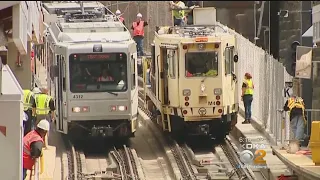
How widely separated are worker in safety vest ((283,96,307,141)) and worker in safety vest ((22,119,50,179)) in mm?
7061

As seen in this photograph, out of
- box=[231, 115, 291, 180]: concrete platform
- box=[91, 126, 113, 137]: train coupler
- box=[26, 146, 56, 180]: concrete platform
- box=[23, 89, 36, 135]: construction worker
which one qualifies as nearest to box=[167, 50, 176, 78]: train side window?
box=[91, 126, 113, 137]: train coupler

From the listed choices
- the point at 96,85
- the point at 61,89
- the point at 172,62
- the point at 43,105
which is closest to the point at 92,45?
the point at 96,85

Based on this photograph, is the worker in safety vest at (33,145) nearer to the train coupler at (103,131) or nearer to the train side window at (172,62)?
the train coupler at (103,131)

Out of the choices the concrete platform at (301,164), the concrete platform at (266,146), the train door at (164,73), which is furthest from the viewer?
the train door at (164,73)

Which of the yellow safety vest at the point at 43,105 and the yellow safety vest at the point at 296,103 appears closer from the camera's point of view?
the yellow safety vest at the point at 296,103

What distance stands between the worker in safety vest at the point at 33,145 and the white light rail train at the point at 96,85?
316 inches

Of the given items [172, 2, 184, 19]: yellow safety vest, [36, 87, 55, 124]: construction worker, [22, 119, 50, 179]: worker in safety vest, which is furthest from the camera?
[172, 2, 184, 19]: yellow safety vest

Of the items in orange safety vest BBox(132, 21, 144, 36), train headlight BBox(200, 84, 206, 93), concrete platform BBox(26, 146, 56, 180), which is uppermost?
orange safety vest BBox(132, 21, 144, 36)

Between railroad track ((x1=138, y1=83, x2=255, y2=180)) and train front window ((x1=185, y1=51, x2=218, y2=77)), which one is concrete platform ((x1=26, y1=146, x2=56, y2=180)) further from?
train front window ((x1=185, y1=51, x2=218, y2=77))

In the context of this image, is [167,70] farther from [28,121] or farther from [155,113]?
[28,121]

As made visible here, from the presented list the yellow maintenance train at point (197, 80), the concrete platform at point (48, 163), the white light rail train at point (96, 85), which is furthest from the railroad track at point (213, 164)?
the concrete platform at point (48, 163)

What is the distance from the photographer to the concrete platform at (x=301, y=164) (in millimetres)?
20641

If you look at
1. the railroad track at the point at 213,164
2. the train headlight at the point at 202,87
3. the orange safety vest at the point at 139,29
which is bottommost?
the railroad track at the point at 213,164

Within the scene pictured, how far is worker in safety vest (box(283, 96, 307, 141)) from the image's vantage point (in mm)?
24906
